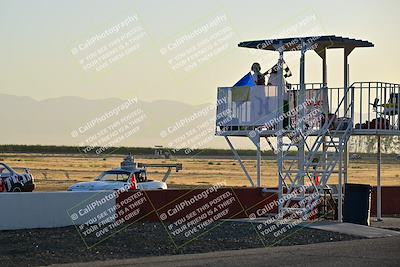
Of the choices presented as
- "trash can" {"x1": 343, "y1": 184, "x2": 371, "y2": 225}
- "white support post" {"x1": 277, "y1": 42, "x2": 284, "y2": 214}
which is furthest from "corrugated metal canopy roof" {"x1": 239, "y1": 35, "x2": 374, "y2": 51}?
"trash can" {"x1": 343, "y1": 184, "x2": 371, "y2": 225}

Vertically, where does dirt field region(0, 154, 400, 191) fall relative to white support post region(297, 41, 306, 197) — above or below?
below

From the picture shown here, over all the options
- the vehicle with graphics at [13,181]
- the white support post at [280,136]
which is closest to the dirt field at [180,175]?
the vehicle with graphics at [13,181]

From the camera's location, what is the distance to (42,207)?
1883cm

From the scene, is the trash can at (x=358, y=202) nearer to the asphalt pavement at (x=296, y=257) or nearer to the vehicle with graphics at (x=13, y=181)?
the asphalt pavement at (x=296, y=257)

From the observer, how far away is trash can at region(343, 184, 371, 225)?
21.6 meters

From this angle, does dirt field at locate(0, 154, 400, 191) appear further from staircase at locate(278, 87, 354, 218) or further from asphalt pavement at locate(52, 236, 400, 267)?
asphalt pavement at locate(52, 236, 400, 267)

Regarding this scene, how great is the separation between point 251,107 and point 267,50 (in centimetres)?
156

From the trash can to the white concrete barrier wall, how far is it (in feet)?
19.1

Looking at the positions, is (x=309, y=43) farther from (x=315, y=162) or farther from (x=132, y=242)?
(x=132, y=242)

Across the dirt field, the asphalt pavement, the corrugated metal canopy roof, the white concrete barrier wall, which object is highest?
the corrugated metal canopy roof

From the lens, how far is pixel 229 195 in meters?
22.2

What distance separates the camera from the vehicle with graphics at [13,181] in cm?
2799

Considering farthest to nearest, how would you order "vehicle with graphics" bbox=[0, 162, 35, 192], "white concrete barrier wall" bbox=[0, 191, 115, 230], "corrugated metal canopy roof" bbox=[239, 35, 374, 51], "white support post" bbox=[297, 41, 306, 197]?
"vehicle with graphics" bbox=[0, 162, 35, 192], "white support post" bbox=[297, 41, 306, 197], "corrugated metal canopy roof" bbox=[239, 35, 374, 51], "white concrete barrier wall" bbox=[0, 191, 115, 230]

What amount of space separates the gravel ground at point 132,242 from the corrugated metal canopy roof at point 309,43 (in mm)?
5002
